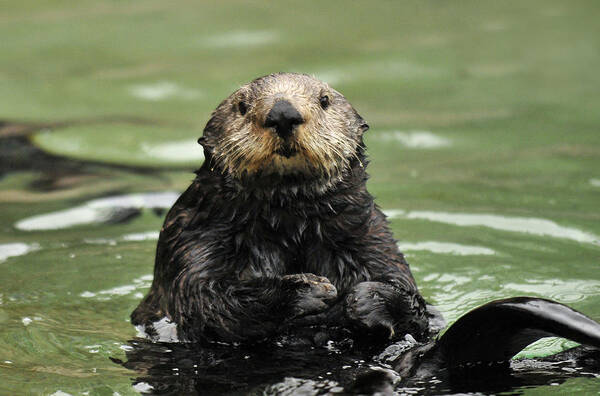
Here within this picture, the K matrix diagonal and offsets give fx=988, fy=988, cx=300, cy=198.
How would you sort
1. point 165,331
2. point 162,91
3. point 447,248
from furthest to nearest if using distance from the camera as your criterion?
point 162,91 → point 447,248 → point 165,331

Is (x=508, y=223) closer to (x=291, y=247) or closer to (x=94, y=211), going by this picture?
(x=291, y=247)

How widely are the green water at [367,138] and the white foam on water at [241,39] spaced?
4 centimetres

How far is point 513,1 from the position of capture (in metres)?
12.4

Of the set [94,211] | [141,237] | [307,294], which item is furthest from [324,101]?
[94,211]

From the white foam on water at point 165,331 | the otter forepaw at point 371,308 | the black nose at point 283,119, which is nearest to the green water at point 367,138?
the white foam on water at point 165,331

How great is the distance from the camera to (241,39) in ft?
36.3

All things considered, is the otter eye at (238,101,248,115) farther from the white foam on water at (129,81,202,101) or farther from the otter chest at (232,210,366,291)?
the white foam on water at (129,81,202,101)

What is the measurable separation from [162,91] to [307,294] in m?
6.43

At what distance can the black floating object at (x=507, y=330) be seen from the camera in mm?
3443

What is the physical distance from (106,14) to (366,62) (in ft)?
11.2

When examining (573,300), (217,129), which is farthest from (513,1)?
(217,129)

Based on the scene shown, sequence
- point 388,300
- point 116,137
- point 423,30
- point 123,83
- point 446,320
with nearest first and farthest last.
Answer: point 388,300, point 446,320, point 116,137, point 123,83, point 423,30

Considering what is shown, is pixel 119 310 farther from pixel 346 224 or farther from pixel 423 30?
pixel 423 30

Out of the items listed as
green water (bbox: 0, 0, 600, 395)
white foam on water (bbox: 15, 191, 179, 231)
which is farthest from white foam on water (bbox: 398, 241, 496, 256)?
white foam on water (bbox: 15, 191, 179, 231)
